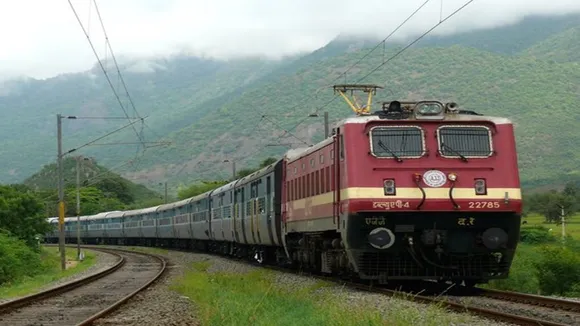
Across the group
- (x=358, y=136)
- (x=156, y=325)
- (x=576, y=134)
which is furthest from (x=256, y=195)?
(x=576, y=134)

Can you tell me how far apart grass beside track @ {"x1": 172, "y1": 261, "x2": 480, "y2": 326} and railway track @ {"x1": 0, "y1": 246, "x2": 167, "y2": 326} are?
6.34ft

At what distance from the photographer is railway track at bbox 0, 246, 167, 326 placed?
15703 millimetres

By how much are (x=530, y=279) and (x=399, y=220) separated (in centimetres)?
968

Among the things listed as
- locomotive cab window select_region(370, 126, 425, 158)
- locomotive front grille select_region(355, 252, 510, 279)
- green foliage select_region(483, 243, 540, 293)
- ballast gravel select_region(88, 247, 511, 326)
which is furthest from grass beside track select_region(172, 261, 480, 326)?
green foliage select_region(483, 243, 540, 293)

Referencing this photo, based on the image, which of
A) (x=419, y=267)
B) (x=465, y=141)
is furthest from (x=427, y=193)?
(x=419, y=267)

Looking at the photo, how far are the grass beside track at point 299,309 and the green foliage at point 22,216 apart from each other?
34649 mm

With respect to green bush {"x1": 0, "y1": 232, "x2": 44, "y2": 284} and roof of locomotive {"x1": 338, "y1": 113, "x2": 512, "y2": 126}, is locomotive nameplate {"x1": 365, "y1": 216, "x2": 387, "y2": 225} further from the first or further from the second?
green bush {"x1": 0, "y1": 232, "x2": 44, "y2": 284}

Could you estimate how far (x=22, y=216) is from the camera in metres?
53.5

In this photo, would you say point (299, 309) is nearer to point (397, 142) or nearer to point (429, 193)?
point (429, 193)

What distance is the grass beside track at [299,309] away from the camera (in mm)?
11617

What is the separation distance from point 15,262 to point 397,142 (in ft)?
86.7

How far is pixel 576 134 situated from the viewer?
454ft

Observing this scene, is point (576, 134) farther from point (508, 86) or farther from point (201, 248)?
point (201, 248)

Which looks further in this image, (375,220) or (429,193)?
(375,220)
